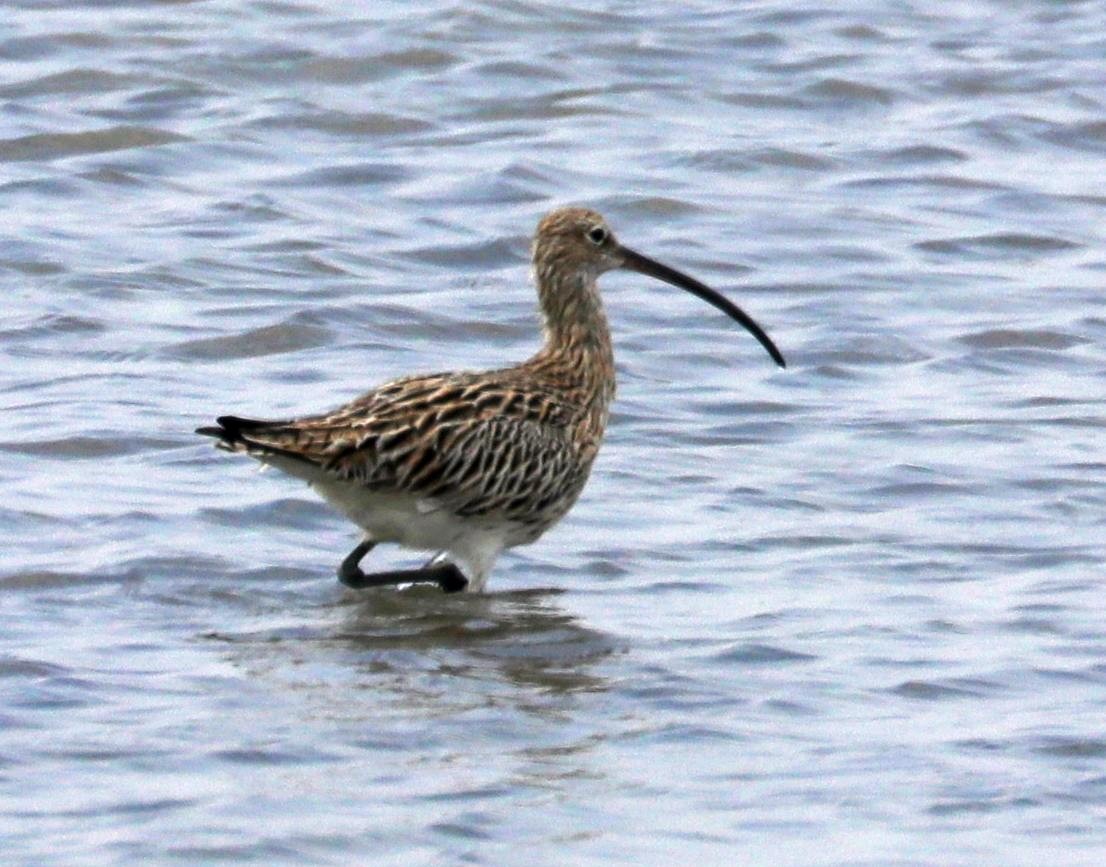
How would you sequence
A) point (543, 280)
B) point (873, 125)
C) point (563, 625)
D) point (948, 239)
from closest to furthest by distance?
point (563, 625) → point (543, 280) → point (948, 239) → point (873, 125)

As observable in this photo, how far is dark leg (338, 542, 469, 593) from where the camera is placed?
10953mm

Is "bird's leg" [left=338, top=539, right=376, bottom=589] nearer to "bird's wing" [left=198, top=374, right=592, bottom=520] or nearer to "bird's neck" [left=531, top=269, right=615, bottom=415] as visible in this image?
"bird's wing" [left=198, top=374, right=592, bottom=520]

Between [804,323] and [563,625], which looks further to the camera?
[804,323]

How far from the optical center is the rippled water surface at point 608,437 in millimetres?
8531

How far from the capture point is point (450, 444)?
428 inches

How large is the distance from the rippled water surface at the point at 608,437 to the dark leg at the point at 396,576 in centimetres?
6

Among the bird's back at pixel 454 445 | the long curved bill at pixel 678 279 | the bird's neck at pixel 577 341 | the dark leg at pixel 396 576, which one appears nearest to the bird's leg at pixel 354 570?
the dark leg at pixel 396 576

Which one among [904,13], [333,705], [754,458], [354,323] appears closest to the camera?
[333,705]

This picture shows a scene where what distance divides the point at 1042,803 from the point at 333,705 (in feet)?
7.17

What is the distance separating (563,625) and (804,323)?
5310 mm

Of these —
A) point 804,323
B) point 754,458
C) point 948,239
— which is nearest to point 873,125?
point 948,239

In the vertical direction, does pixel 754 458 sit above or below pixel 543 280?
below

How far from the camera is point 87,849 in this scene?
25.5 ft

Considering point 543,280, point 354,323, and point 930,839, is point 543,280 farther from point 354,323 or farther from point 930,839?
point 930,839
